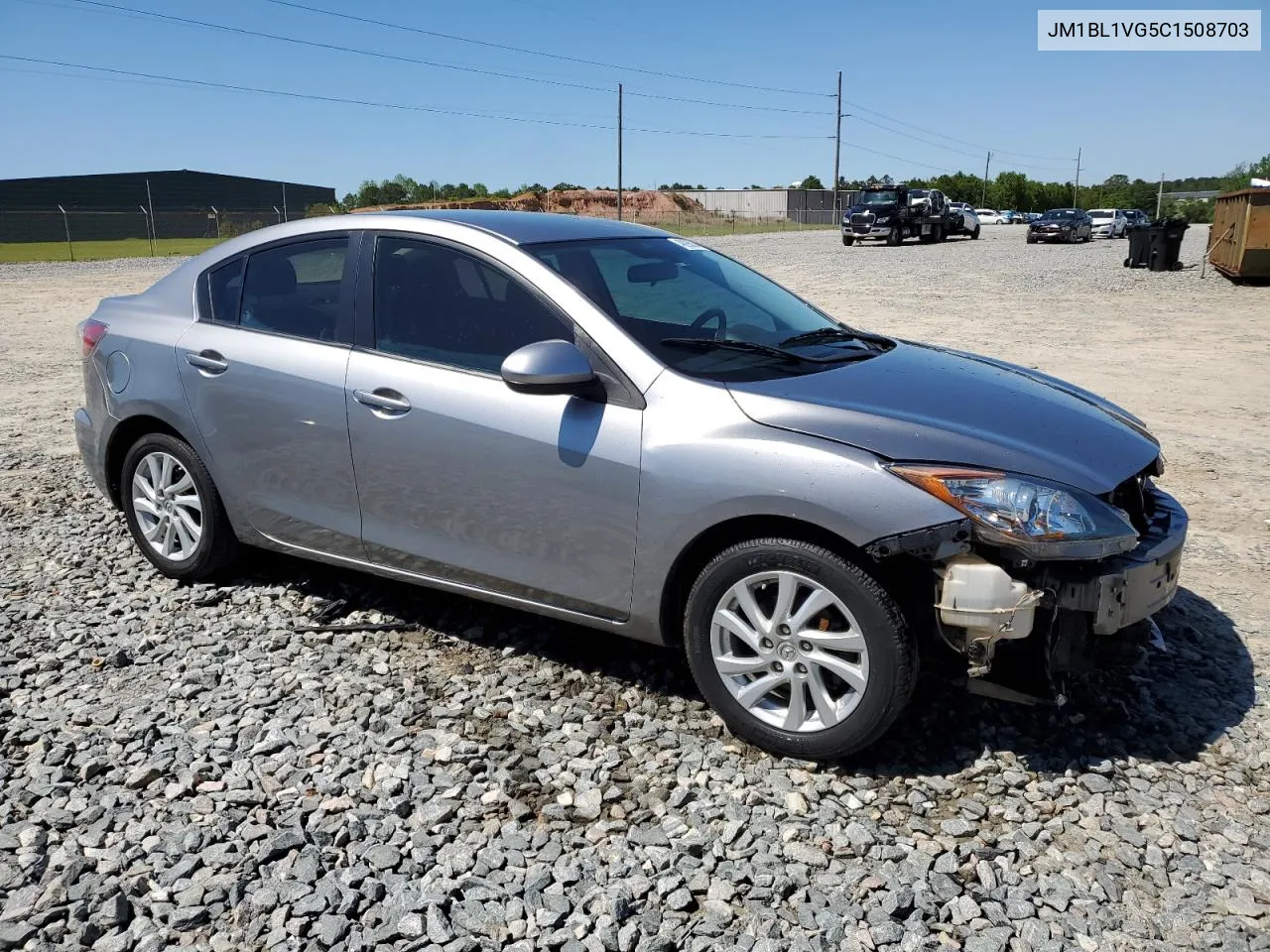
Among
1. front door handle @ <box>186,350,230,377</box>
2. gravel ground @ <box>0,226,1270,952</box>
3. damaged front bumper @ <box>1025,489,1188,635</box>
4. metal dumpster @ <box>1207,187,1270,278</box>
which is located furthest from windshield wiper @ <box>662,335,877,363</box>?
metal dumpster @ <box>1207,187,1270,278</box>

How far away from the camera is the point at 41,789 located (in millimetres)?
3297

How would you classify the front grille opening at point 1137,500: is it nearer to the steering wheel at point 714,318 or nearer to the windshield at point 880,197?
the steering wheel at point 714,318

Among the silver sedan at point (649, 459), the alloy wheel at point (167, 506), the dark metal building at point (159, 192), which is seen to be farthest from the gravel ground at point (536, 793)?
the dark metal building at point (159, 192)

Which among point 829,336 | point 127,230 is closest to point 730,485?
point 829,336

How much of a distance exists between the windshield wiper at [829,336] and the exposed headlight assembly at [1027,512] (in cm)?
114

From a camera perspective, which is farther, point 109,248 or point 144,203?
point 144,203

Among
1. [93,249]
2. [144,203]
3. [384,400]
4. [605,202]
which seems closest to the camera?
[384,400]

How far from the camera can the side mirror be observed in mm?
3482

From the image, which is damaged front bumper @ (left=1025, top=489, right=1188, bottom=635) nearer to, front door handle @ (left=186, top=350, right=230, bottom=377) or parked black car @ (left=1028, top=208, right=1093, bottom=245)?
front door handle @ (left=186, top=350, right=230, bottom=377)

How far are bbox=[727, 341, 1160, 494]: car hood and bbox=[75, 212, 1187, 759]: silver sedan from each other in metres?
0.01

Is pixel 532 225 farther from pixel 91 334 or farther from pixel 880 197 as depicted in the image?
pixel 880 197

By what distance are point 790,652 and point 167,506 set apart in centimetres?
315

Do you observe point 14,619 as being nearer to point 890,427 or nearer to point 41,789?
point 41,789

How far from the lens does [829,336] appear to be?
4.34 meters
